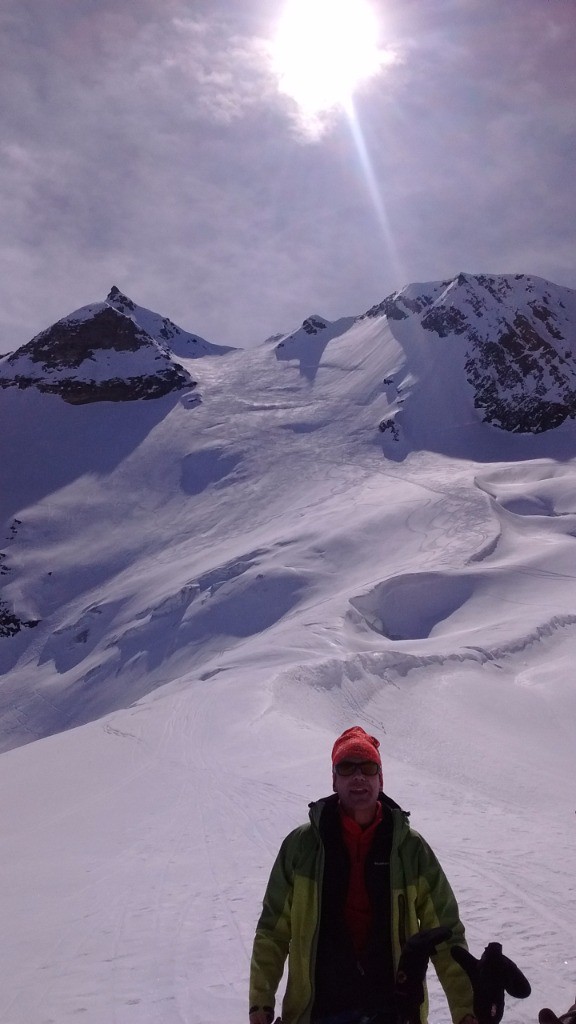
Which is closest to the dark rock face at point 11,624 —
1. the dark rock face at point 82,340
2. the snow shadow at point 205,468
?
the snow shadow at point 205,468

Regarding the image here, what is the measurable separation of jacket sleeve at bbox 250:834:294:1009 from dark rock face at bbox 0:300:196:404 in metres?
84.6

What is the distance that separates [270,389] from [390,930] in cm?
8262

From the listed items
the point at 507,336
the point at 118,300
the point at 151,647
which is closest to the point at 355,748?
the point at 151,647

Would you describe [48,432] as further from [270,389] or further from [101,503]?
[270,389]

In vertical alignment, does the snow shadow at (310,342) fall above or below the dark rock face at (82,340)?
below

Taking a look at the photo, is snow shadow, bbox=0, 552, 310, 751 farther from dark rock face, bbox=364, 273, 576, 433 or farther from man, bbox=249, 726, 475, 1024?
dark rock face, bbox=364, 273, 576, 433

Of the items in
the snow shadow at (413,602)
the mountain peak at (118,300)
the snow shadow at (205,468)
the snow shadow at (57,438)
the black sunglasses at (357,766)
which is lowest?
the snow shadow at (413,602)

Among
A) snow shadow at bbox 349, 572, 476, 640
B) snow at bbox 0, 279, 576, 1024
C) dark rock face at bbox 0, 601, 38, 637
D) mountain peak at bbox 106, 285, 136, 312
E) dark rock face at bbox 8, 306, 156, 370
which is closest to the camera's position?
snow at bbox 0, 279, 576, 1024

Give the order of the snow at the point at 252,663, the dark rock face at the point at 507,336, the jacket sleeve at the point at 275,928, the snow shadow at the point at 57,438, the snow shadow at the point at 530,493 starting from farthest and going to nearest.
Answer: the dark rock face at the point at 507,336
the snow shadow at the point at 57,438
the snow shadow at the point at 530,493
the snow at the point at 252,663
the jacket sleeve at the point at 275,928

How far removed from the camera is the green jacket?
11.0ft

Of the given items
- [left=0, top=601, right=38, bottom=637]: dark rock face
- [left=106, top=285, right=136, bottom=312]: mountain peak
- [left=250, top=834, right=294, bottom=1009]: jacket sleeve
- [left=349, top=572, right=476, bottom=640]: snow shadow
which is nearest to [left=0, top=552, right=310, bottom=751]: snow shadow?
[left=349, top=572, right=476, bottom=640]: snow shadow

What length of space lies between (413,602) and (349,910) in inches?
1168

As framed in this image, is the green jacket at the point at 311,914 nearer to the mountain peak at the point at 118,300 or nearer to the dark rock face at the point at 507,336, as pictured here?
the dark rock face at the point at 507,336

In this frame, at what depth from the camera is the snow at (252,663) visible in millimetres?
6402
